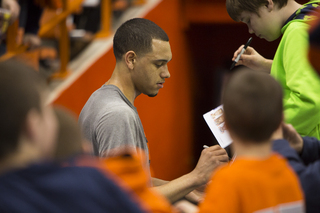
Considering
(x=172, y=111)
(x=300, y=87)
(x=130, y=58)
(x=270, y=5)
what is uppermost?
(x=270, y=5)

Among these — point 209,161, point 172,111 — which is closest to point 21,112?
point 209,161

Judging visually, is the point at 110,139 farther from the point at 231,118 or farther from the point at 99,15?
the point at 99,15

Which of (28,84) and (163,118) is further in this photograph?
(163,118)

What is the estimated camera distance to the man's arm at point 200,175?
1484 mm

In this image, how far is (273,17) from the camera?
170 cm

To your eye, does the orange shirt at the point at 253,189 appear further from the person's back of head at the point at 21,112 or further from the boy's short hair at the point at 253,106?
the person's back of head at the point at 21,112

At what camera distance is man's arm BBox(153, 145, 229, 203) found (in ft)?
4.87

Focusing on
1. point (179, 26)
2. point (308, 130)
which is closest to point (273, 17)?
point (308, 130)

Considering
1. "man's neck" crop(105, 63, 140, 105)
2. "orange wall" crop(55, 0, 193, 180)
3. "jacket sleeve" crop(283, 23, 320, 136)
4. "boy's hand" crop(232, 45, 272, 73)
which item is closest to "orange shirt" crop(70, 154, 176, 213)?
"jacket sleeve" crop(283, 23, 320, 136)

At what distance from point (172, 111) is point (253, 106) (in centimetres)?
322

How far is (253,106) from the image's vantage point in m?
0.91

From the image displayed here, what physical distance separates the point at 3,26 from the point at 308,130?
191 cm

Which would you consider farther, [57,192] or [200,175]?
[200,175]

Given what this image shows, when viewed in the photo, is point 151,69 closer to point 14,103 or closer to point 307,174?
point 307,174
